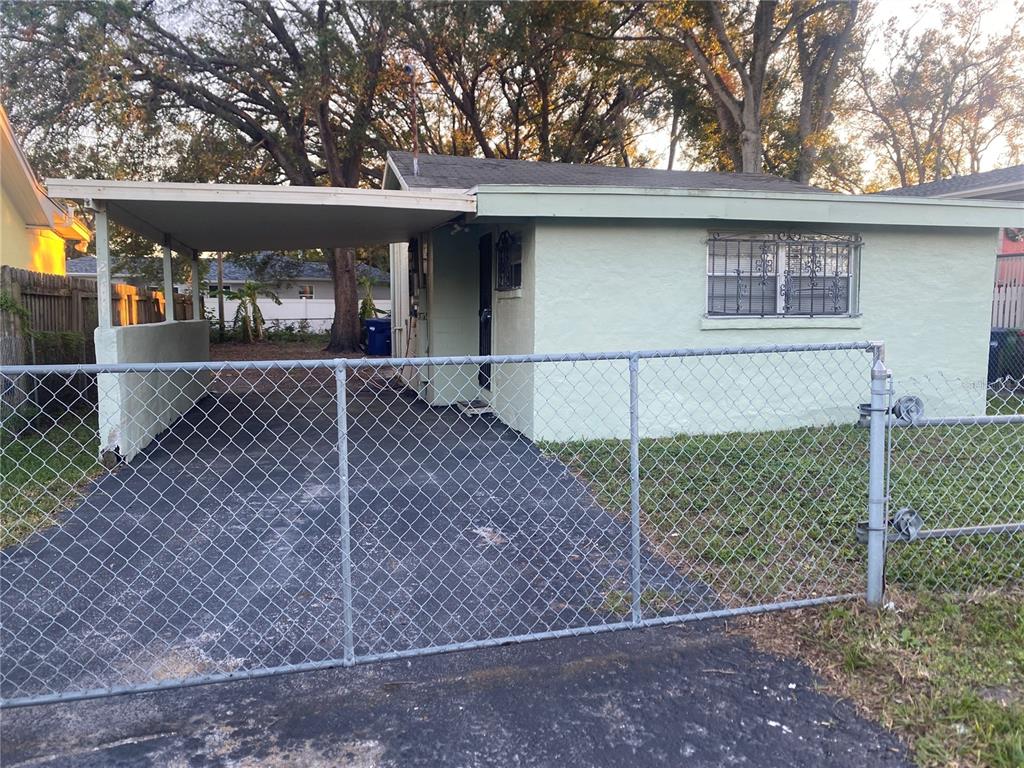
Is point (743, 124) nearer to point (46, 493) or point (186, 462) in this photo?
point (186, 462)

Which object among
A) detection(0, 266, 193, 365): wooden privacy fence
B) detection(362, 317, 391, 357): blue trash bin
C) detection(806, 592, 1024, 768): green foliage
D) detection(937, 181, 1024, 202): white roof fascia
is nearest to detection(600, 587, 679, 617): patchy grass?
detection(806, 592, 1024, 768): green foliage

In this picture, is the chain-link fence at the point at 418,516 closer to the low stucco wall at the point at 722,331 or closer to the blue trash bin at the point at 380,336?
the low stucco wall at the point at 722,331

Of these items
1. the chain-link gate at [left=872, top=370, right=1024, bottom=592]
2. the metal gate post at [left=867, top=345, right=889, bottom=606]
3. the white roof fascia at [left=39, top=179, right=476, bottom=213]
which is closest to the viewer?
the metal gate post at [left=867, top=345, right=889, bottom=606]

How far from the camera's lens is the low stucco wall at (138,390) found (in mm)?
6238

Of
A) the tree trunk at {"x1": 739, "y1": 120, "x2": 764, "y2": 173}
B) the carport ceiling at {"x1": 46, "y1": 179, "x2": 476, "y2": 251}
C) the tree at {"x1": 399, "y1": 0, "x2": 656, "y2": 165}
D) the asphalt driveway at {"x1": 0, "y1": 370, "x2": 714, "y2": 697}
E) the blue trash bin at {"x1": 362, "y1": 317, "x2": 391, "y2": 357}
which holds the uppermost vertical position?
the tree at {"x1": 399, "y1": 0, "x2": 656, "y2": 165}

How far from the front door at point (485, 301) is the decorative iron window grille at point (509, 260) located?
1.76 ft

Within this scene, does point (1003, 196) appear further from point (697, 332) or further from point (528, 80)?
point (528, 80)

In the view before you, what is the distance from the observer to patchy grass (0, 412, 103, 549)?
15.7ft

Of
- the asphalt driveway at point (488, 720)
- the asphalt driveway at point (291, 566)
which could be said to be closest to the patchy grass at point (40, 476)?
the asphalt driveway at point (291, 566)

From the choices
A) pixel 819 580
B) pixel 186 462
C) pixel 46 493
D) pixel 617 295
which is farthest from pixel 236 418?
pixel 819 580

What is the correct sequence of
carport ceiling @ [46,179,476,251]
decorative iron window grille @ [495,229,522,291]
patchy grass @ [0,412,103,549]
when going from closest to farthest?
patchy grass @ [0,412,103,549] → carport ceiling @ [46,179,476,251] → decorative iron window grille @ [495,229,522,291]

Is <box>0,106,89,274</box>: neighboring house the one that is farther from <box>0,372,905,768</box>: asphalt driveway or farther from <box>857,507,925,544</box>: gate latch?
<box>857,507,925,544</box>: gate latch

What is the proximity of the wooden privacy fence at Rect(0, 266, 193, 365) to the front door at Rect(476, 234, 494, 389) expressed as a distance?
4.69 meters

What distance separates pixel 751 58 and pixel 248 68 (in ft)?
40.9
